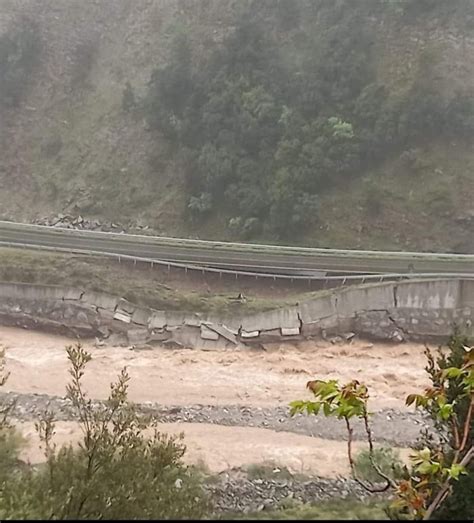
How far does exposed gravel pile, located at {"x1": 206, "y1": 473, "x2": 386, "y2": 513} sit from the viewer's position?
45.2ft

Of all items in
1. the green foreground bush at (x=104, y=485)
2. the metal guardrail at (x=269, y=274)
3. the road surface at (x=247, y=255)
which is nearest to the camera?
the green foreground bush at (x=104, y=485)

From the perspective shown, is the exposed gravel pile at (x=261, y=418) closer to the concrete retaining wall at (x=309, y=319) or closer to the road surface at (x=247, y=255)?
the concrete retaining wall at (x=309, y=319)

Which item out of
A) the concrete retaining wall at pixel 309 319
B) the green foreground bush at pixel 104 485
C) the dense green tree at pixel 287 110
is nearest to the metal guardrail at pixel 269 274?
the concrete retaining wall at pixel 309 319

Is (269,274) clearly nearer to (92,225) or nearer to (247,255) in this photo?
(247,255)

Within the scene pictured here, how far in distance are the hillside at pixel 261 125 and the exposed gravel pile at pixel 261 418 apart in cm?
1086

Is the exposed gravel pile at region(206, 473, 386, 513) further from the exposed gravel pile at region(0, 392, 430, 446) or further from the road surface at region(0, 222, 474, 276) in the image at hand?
the road surface at region(0, 222, 474, 276)

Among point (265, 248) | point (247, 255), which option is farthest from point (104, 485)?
point (265, 248)

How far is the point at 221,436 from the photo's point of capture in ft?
59.1

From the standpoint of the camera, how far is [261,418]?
19.1m

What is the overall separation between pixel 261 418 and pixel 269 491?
14.4ft

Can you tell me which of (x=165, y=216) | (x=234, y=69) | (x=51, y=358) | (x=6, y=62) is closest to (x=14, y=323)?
(x=51, y=358)

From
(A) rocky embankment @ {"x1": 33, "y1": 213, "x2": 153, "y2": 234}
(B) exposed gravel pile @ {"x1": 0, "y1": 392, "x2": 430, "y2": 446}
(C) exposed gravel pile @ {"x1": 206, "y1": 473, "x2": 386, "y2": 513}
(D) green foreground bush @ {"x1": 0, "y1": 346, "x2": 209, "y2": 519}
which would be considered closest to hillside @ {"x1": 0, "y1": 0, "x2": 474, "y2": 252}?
(A) rocky embankment @ {"x1": 33, "y1": 213, "x2": 153, "y2": 234}

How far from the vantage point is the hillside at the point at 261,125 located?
2894 centimetres

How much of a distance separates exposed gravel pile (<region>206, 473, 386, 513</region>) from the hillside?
1474cm
